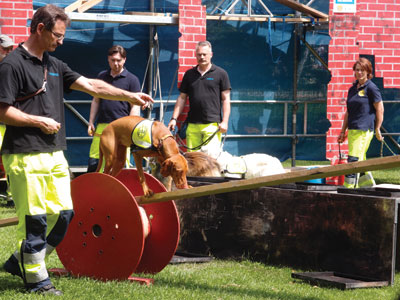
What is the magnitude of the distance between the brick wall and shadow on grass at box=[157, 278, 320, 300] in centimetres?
726

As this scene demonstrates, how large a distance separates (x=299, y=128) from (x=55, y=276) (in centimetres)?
1043

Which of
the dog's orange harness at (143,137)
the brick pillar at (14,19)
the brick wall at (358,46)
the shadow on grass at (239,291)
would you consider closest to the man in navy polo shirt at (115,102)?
the brick pillar at (14,19)

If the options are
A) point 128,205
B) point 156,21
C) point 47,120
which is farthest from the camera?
point 156,21

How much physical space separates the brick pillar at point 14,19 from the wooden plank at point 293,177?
17.9 ft

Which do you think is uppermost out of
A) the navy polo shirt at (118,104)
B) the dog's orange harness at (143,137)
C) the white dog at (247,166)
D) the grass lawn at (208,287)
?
the navy polo shirt at (118,104)

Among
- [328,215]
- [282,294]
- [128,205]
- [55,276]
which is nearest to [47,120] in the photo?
[128,205]

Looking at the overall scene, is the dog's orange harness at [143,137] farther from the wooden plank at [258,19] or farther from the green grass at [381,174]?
the wooden plank at [258,19]

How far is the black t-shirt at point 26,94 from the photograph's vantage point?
5.03 metres

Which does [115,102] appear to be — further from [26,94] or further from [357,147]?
[26,94]

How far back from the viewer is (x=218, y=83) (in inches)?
373

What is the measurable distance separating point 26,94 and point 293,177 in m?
1.98

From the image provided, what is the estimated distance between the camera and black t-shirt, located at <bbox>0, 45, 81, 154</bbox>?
5031 mm

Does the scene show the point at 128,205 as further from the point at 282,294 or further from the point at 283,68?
the point at 283,68

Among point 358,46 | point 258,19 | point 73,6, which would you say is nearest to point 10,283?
point 73,6
